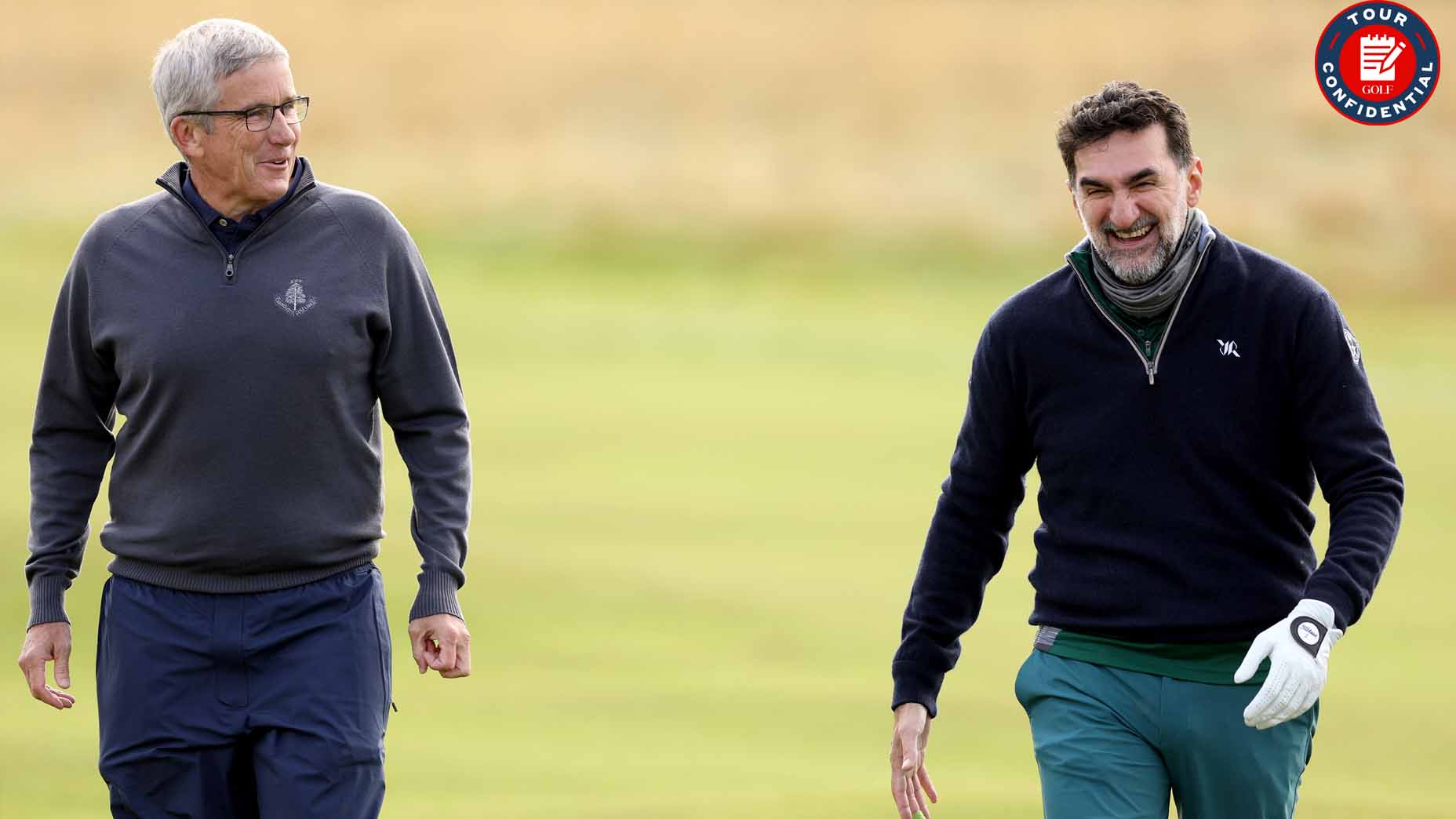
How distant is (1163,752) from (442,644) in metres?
1.37

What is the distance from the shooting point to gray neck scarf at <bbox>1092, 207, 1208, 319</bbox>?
3760 millimetres

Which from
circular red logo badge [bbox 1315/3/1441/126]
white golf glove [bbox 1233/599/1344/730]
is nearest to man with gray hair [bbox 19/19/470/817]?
white golf glove [bbox 1233/599/1344/730]

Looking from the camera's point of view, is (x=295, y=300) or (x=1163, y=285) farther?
(x=295, y=300)

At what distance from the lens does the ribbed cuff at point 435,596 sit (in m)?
3.97

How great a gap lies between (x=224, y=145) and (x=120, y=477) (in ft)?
2.21

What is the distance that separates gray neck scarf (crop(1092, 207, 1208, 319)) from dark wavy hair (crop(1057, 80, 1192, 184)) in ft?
0.46

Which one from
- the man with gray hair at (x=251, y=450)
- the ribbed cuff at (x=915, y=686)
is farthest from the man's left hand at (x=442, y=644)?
Answer: the ribbed cuff at (x=915, y=686)

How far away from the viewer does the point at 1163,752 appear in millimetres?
3746

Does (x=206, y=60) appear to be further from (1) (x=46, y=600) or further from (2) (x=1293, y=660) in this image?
(2) (x=1293, y=660)

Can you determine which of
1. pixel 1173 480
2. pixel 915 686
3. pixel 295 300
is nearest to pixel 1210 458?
pixel 1173 480

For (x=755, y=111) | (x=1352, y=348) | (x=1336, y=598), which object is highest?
(x=755, y=111)

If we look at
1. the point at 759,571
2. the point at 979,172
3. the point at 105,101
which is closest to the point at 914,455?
the point at 759,571

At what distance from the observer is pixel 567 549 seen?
1271 centimetres

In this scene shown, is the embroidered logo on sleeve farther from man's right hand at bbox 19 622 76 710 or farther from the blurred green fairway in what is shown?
the blurred green fairway
